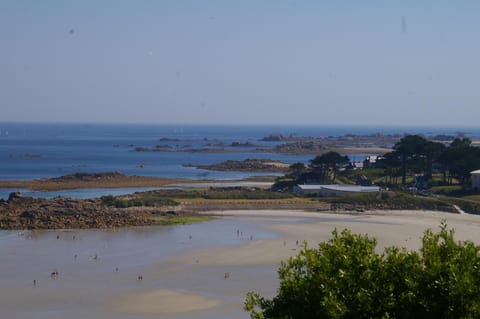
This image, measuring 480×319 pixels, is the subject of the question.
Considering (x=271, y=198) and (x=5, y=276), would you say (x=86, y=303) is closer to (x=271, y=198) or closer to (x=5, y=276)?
(x=5, y=276)

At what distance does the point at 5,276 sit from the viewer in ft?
113

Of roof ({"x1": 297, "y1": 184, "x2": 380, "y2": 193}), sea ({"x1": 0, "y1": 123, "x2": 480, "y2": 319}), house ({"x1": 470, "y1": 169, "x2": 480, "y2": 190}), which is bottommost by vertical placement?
sea ({"x1": 0, "y1": 123, "x2": 480, "y2": 319})

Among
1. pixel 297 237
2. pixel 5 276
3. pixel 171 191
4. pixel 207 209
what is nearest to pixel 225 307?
pixel 5 276

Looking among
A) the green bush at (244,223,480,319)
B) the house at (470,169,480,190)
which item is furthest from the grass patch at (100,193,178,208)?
the green bush at (244,223,480,319)

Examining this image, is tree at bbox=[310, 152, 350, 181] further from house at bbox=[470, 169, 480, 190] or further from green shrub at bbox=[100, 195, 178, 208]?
green shrub at bbox=[100, 195, 178, 208]

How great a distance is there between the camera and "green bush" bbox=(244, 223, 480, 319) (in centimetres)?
1395

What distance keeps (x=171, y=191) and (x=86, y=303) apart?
43112 millimetres

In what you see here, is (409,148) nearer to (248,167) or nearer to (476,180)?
(476,180)

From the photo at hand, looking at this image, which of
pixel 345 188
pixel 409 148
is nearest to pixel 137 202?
pixel 345 188

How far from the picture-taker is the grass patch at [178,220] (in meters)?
52.6

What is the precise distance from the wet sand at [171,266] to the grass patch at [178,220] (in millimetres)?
1372

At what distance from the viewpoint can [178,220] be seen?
54031 millimetres

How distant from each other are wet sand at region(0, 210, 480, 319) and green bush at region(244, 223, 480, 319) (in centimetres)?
1282

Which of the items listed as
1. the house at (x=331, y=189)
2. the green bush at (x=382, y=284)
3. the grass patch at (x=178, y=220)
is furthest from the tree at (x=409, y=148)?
the green bush at (x=382, y=284)
